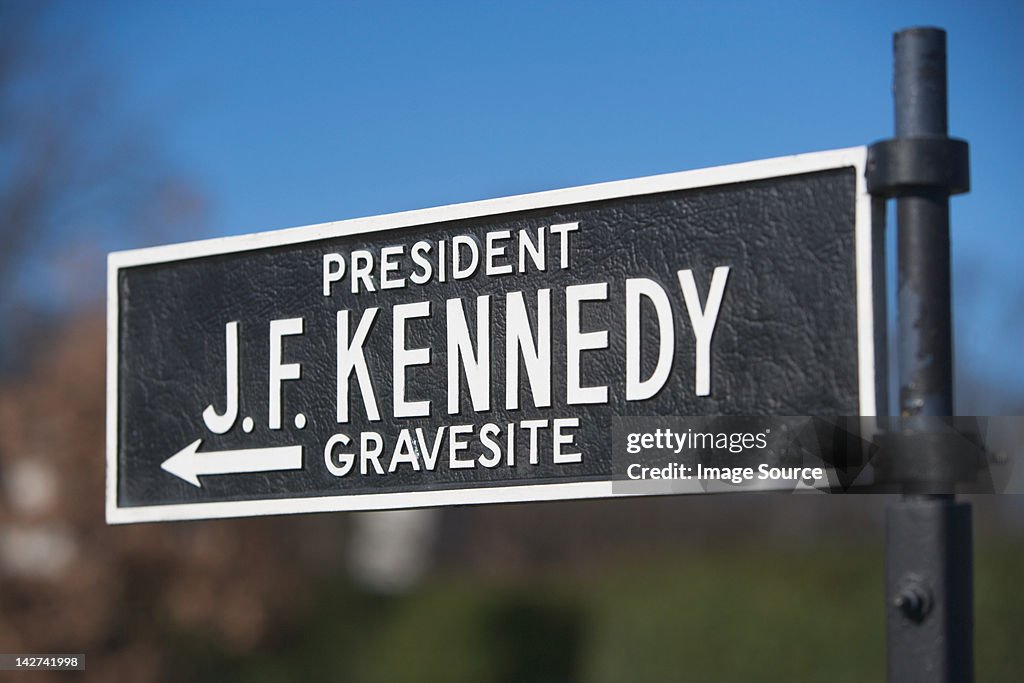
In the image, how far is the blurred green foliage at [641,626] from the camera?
7789 millimetres

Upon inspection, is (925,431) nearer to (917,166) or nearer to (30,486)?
(917,166)

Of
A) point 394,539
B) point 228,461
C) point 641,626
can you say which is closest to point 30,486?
point 641,626

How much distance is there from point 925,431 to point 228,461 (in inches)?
38.0

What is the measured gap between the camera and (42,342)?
9352mm

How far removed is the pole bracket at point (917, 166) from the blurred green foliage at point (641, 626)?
21.4 feet

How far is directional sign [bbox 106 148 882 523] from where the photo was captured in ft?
4.55

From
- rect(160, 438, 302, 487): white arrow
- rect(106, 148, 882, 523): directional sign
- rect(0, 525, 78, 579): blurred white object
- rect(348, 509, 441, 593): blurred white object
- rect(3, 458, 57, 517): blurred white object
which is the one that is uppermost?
rect(106, 148, 882, 523): directional sign

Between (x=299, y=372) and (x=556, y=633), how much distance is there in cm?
→ 800

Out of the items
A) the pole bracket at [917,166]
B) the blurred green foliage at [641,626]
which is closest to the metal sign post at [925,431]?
the pole bracket at [917,166]

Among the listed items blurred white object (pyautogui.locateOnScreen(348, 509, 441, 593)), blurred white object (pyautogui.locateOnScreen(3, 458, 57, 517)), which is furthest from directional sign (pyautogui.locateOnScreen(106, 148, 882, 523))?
blurred white object (pyautogui.locateOnScreen(348, 509, 441, 593))

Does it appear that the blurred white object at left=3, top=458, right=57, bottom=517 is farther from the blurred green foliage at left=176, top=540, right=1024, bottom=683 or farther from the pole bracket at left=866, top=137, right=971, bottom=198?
the pole bracket at left=866, top=137, right=971, bottom=198

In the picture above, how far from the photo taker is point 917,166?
1323 millimetres

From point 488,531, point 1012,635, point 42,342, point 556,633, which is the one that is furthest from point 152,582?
point 488,531

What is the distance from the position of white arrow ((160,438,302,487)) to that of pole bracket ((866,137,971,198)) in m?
0.85
